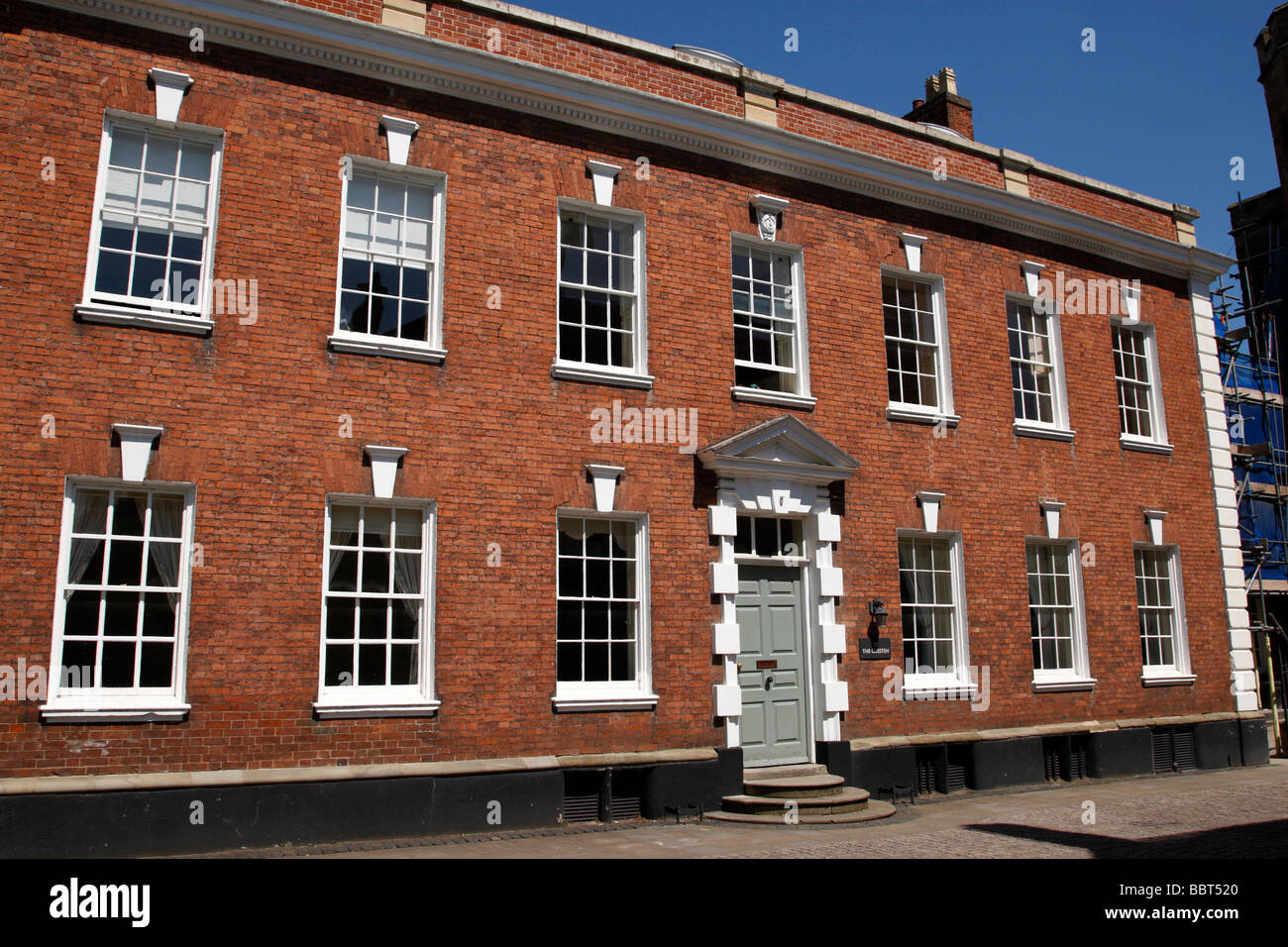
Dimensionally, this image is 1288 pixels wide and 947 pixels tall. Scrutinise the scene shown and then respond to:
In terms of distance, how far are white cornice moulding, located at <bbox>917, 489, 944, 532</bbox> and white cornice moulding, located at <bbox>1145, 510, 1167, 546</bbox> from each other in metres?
4.43

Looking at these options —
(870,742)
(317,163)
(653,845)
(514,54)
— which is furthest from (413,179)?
(870,742)

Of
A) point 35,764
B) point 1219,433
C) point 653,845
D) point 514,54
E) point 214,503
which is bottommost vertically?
point 653,845

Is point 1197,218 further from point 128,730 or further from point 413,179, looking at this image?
point 128,730

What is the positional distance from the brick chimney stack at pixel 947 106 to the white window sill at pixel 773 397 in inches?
278

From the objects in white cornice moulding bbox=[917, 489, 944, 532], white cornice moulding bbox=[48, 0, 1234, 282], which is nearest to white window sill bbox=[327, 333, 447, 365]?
white cornice moulding bbox=[48, 0, 1234, 282]

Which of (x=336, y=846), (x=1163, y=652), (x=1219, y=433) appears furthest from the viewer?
(x=1219, y=433)

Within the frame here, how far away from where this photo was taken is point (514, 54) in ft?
40.2

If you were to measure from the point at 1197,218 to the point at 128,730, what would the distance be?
1840cm

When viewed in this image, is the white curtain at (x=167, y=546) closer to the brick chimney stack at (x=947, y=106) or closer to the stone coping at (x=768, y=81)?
the stone coping at (x=768, y=81)

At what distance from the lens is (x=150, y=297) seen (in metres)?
10.1

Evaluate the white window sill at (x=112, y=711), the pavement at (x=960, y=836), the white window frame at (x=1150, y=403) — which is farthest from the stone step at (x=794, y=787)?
the white window frame at (x=1150, y=403)

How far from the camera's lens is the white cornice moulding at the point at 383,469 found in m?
10.6

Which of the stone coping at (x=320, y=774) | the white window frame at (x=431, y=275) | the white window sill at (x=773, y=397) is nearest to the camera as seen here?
the stone coping at (x=320, y=774)

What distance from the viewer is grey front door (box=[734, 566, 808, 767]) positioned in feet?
40.6
